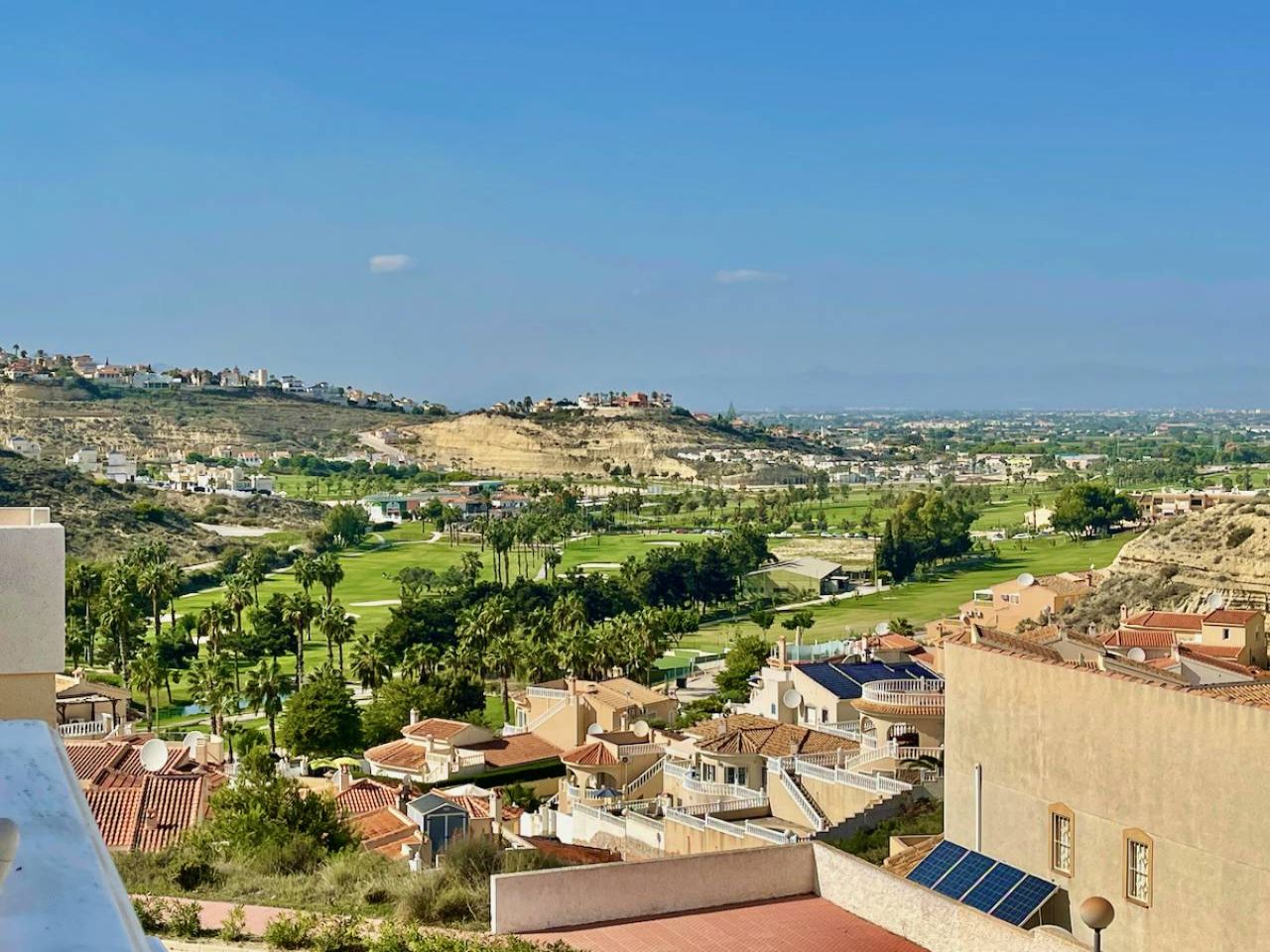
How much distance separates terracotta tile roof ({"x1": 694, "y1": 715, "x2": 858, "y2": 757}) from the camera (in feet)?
88.5

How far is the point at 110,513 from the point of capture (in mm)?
87875

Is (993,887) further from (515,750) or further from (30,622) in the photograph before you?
(515,750)

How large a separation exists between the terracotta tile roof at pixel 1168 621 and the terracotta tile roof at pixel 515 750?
675 inches

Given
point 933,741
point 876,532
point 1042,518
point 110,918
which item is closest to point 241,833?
point 933,741

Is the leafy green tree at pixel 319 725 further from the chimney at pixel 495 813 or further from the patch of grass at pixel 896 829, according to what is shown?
the patch of grass at pixel 896 829

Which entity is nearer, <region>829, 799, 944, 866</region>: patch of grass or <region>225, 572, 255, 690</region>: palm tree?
<region>829, 799, 944, 866</region>: patch of grass

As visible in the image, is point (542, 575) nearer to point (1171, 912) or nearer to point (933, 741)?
point (933, 741)

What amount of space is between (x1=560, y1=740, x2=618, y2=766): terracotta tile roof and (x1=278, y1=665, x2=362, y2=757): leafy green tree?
29.0 ft

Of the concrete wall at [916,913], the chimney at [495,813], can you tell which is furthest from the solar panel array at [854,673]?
the concrete wall at [916,913]

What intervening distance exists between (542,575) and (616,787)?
53.5 meters

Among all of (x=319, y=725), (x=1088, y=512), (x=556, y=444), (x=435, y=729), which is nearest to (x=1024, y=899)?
(x=435, y=729)

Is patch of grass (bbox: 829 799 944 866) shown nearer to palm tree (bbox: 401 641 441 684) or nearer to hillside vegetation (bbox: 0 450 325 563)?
palm tree (bbox: 401 641 441 684)

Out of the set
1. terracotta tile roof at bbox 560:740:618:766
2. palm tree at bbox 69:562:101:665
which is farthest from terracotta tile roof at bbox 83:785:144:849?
palm tree at bbox 69:562:101:665

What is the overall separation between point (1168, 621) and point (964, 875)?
30334 millimetres
